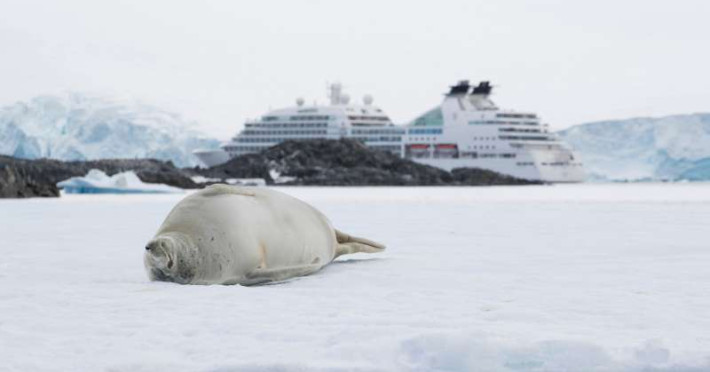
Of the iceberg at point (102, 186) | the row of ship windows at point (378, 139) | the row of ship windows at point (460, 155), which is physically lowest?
the iceberg at point (102, 186)

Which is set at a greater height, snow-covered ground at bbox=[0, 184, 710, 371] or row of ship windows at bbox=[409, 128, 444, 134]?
row of ship windows at bbox=[409, 128, 444, 134]

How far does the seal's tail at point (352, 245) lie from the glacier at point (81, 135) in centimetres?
7524

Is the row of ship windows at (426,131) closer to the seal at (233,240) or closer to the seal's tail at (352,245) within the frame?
the seal's tail at (352,245)

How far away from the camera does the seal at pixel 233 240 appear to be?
16.5 feet

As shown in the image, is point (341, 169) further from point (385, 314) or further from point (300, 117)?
point (385, 314)

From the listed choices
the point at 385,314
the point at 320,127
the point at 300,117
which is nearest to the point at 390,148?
the point at 320,127

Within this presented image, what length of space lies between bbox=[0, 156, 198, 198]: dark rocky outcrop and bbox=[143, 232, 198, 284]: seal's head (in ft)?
67.7

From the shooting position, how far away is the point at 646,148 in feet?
272

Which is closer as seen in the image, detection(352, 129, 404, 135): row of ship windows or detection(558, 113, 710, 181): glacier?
detection(558, 113, 710, 181): glacier

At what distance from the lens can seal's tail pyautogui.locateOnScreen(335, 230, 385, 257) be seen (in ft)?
21.6

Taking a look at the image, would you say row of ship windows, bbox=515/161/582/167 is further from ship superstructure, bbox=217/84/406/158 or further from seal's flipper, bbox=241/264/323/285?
seal's flipper, bbox=241/264/323/285

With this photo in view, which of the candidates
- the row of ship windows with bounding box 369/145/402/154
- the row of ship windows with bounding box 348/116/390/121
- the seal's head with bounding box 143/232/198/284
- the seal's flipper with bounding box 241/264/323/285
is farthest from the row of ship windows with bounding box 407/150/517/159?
the seal's head with bounding box 143/232/198/284

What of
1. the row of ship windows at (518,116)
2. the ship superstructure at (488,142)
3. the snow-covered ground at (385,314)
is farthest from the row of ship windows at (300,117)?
the snow-covered ground at (385,314)

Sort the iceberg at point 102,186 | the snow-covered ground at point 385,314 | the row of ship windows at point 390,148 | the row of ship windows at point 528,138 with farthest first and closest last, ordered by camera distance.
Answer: the row of ship windows at point 390,148
the row of ship windows at point 528,138
the iceberg at point 102,186
the snow-covered ground at point 385,314
